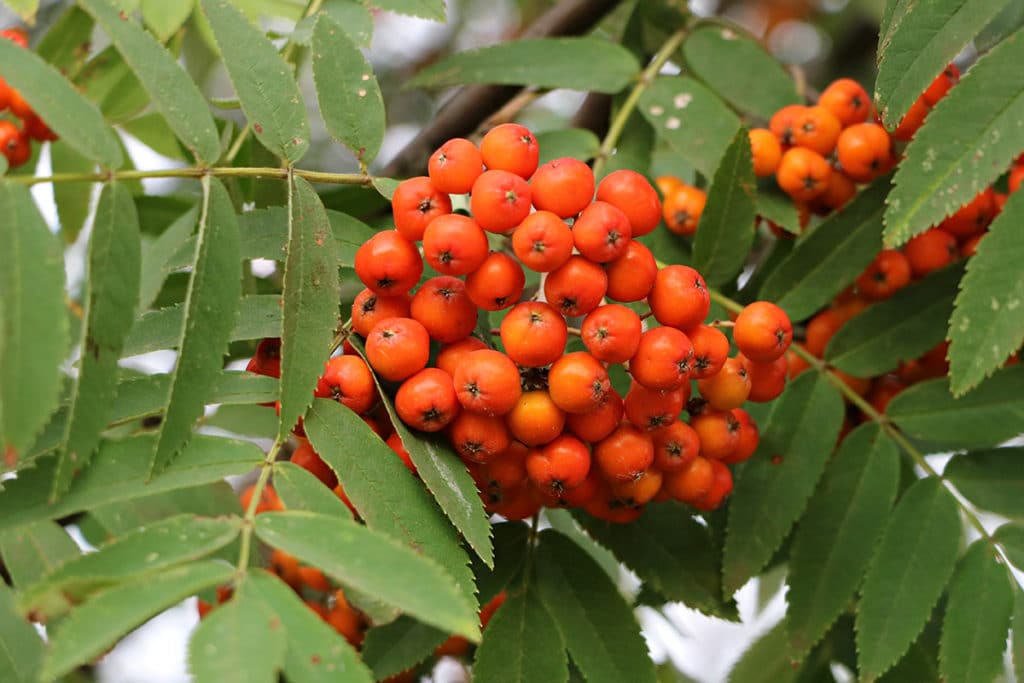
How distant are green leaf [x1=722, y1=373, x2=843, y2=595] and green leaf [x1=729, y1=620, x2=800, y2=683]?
595 millimetres

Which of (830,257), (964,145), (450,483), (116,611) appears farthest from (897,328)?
(116,611)

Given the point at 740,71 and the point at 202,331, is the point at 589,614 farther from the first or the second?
the point at 740,71

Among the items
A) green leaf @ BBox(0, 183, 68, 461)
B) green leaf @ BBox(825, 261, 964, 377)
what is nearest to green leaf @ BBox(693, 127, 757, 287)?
green leaf @ BBox(825, 261, 964, 377)

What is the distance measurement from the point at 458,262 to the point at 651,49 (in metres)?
1.33

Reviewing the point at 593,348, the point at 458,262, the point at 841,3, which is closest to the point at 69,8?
the point at 458,262

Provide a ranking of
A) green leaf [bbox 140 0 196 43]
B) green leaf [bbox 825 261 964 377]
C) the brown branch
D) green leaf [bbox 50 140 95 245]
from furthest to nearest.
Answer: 1. the brown branch
2. green leaf [bbox 50 140 95 245]
3. green leaf [bbox 140 0 196 43]
4. green leaf [bbox 825 261 964 377]

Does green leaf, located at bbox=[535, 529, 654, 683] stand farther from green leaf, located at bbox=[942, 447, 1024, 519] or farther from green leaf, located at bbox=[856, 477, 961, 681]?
green leaf, located at bbox=[942, 447, 1024, 519]

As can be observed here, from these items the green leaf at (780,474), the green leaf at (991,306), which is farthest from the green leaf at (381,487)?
the green leaf at (991,306)

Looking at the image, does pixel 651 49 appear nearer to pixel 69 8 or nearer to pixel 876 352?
pixel 876 352

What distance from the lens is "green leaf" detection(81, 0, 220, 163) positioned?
1.46 metres

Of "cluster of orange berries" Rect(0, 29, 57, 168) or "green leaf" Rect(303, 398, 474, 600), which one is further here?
"cluster of orange berries" Rect(0, 29, 57, 168)

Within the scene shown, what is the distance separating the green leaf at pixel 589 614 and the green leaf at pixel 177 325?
0.65 metres

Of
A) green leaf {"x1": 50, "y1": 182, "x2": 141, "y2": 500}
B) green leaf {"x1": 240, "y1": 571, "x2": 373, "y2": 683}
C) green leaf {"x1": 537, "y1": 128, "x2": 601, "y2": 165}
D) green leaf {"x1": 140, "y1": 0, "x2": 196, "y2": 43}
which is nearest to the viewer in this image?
green leaf {"x1": 240, "y1": 571, "x2": 373, "y2": 683}

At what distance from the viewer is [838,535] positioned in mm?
1859
